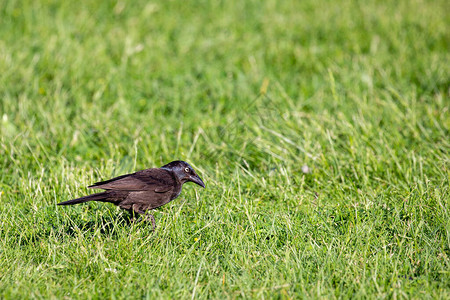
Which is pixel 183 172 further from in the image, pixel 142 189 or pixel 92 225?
pixel 92 225

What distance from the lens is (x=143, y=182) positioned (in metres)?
4.23

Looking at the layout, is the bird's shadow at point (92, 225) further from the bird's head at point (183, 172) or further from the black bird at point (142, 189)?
the bird's head at point (183, 172)

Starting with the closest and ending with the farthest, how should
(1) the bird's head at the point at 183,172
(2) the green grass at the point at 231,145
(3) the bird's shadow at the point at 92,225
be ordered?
(2) the green grass at the point at 231,145 < (3) the bird's shadow at the point at 92,225 < (1) the bird's head at the point at 183,172

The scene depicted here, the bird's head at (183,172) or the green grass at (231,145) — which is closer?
the green grass at (231,145)

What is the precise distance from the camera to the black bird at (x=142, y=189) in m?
4.11

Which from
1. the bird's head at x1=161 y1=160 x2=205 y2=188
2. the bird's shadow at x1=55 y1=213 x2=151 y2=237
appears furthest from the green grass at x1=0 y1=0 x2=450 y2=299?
the bird's head at x1=161 y1=160 x2=205 y2=188

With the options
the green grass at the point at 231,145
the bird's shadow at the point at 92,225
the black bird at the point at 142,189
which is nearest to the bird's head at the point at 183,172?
the black bird at the point at 142,189

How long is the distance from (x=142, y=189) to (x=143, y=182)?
0.06 meters

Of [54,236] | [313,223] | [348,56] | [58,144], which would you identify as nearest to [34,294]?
[54,236]

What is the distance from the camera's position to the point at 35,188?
4742mm

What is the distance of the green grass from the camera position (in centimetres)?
355

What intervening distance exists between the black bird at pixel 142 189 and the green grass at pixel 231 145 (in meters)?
0.13

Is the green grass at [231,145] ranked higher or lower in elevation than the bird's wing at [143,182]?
lower

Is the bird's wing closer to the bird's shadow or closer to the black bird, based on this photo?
the black bird
